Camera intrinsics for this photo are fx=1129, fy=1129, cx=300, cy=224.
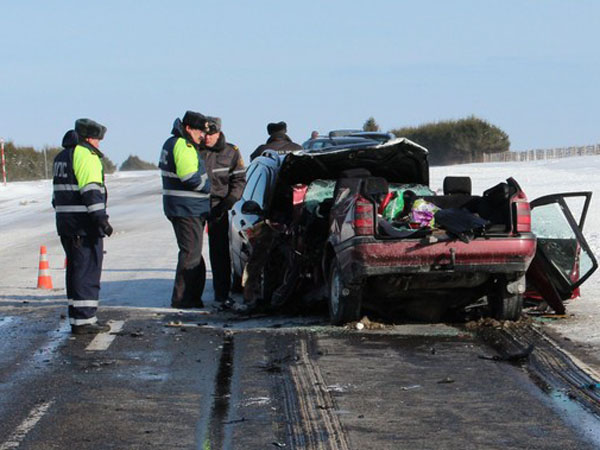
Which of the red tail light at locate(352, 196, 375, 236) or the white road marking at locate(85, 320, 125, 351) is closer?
the white road marking at locate(85, 320, 125, 351)

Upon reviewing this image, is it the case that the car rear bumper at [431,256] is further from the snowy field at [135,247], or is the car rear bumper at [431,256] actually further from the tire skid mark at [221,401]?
the tire skid mark at [221,401]

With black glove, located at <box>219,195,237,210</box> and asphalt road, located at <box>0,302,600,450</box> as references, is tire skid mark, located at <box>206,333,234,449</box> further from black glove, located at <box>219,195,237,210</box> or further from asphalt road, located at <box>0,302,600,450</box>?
black glove, located at <box>219,195,237,210</box>

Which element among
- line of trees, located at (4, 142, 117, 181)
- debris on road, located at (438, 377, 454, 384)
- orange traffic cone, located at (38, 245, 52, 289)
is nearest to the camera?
debris on road, located at (438, 377, 454, 384)

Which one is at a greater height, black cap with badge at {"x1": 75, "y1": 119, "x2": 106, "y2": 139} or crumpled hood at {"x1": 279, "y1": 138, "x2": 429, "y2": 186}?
black cap with badge at {"x1": 75, "y1": 119, "x2": 106, "y2": 139}

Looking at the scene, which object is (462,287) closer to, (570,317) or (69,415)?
(570,317)

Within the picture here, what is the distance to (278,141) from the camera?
15711 mm

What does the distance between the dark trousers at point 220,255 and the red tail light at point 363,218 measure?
3.28 metres

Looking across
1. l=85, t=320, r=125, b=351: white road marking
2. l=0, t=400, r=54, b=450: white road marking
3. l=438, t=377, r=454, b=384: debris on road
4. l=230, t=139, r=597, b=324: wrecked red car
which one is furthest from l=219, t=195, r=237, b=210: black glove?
l=0, t=400, r=54, b=450: white road marking

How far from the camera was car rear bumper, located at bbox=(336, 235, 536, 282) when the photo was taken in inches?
370

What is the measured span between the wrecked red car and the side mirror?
12 millimetres

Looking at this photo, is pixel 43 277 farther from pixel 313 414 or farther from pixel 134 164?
pixel 134 164

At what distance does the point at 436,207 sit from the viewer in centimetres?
1040

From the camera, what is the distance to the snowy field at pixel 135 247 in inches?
492

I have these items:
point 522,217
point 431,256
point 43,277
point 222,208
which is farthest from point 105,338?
point 43,277
